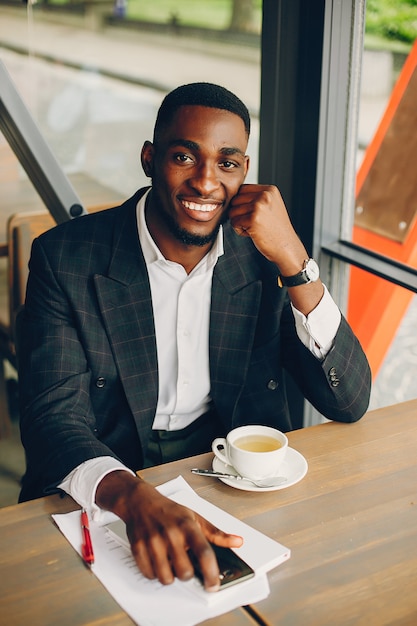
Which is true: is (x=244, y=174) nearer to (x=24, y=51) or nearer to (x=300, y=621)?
(x=300, y=621)

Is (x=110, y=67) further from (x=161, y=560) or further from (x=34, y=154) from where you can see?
(x=161, y=560)

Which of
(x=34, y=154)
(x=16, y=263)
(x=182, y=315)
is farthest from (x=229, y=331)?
(x=16, y=263)

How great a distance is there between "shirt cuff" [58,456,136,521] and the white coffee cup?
7.5 inches

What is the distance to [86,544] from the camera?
A: 1.24m

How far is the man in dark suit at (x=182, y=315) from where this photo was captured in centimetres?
173

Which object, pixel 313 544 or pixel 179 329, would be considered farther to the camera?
pixel 179 329

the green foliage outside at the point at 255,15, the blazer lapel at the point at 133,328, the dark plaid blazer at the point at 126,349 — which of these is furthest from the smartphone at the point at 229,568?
the green foliage outside at the point at 255,15

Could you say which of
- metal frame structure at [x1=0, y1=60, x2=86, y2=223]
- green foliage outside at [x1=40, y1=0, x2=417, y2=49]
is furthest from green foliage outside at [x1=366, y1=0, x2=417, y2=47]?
metal frame structure at [x1=0, y1=60, x2=86, y2=223]

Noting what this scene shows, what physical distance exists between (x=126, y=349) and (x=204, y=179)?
16.9 inches

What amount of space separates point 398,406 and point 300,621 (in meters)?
0.75

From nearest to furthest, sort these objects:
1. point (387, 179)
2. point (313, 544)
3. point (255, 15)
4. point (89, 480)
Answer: point (313, 544)
point (89, 480)
point (387, 179)
point (255, 15)

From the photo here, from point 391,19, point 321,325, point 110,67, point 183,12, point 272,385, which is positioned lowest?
point 272,385

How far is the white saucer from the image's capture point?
1403 millimetres

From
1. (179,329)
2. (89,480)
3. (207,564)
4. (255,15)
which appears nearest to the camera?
(207,564)
